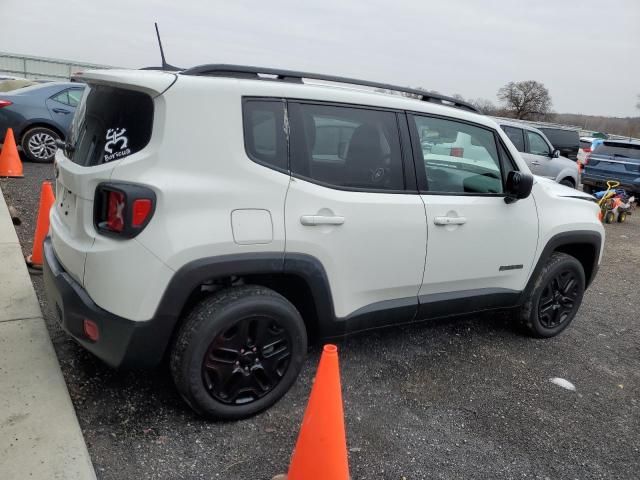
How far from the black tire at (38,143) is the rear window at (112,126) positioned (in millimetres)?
6879

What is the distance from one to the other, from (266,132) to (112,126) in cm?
74

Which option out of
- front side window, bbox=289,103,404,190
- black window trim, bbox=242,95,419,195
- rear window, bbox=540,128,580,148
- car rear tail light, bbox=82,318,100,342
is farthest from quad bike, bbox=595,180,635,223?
car rear tail light, bbox=82,318,100,342

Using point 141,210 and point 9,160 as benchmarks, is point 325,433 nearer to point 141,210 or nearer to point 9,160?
point 141,210

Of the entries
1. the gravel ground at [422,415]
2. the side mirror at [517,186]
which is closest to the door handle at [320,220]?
the gravel ground at [422,415]

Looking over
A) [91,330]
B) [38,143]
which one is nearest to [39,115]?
[38,143]

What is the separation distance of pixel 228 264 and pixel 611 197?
1049 cm

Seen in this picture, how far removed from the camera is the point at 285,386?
9.07 feet

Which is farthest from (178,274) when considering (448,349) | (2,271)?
(2,271)

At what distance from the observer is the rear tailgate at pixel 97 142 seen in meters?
2.35

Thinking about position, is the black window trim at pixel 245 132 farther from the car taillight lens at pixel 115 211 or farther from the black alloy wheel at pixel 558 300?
the black alloy wheel at pixel 558 300

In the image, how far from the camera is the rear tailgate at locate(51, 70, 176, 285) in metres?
2.35

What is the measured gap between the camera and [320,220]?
8.67ft

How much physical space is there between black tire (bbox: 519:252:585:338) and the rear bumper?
2825mm

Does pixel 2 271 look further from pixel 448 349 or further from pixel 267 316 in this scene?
pixel 448 349
